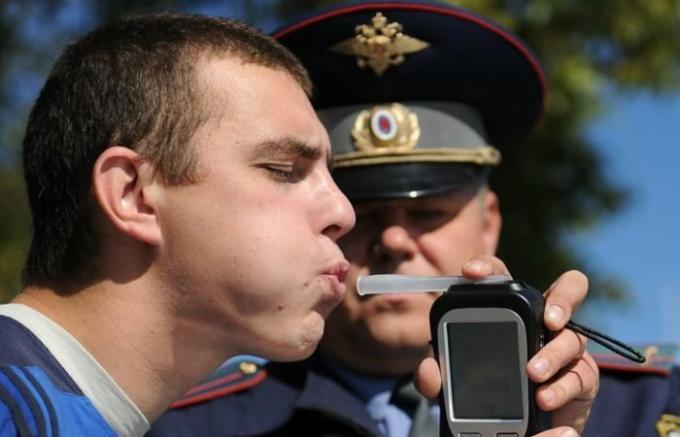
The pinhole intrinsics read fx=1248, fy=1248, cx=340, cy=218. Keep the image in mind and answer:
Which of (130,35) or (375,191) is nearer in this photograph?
(130,35)

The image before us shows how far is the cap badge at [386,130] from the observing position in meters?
2.37

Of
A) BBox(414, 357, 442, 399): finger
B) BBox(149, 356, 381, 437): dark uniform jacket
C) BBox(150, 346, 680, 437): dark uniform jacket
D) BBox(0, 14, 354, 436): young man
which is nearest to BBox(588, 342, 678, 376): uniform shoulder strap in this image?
BBox(150, 346, 680, 437): dark uniform jacket

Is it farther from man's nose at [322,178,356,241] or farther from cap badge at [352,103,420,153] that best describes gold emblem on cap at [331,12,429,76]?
man's nose at [322,178,356,241]

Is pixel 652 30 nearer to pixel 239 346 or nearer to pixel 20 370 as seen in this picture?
pixel 239 346

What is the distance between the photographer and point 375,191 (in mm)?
2307

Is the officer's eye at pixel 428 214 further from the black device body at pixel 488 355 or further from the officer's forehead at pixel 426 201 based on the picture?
the black device body at pixel 488 355

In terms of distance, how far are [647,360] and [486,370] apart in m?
0.87

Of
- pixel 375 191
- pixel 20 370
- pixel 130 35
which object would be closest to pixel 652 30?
pixel 375 191

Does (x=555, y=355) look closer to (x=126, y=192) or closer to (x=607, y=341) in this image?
(x=607, y=341)

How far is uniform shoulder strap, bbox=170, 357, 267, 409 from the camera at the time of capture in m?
2.26

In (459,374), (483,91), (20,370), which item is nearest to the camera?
(20,370)

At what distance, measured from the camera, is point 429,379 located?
5.30ft

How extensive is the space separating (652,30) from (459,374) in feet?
10.7

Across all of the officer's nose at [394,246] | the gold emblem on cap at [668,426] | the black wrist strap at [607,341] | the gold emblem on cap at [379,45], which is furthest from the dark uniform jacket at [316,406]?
the gold emblem on cap at [379,45]
